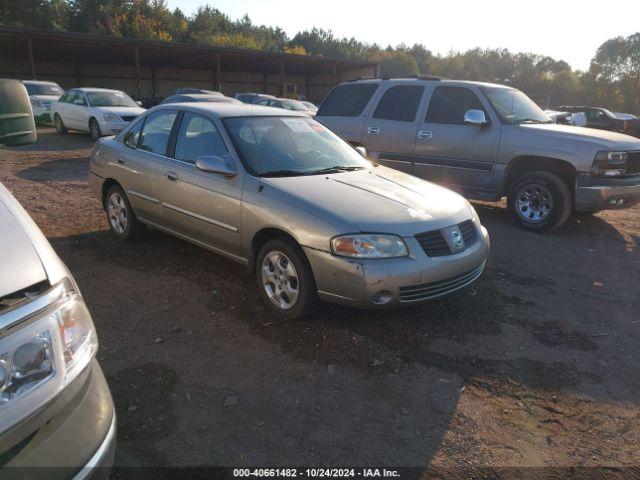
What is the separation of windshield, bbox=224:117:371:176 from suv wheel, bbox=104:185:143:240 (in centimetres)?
181

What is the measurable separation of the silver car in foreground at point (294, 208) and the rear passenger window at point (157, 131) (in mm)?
15

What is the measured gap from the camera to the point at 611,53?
6259 cm

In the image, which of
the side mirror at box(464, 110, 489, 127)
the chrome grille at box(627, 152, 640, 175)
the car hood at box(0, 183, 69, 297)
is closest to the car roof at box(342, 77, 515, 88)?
the side mirror at box(464, 110, 489, 127)

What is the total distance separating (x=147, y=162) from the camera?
5109 mm

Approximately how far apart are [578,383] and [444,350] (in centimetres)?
88

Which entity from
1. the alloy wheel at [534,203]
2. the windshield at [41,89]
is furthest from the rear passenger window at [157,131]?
the windshield at [41,89]

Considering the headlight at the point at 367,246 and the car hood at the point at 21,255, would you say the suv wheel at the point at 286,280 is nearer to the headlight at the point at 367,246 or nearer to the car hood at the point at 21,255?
the headlight at the point at 367,246

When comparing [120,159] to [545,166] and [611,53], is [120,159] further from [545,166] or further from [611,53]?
[611,53]

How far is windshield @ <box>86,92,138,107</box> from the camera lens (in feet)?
48.1

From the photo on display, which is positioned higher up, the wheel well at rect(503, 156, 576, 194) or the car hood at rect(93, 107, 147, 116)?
the wheel well at rect(503, 156, 576, 194)

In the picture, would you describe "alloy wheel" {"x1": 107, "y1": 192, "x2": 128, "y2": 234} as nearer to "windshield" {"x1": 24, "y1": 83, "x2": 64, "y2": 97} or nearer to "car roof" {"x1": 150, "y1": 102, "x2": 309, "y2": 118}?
"car roof" {"x1": 150, "y1": 102, "x2": 309, "y2": 118}

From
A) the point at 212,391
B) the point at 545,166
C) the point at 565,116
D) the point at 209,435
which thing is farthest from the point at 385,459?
the point at 565,116

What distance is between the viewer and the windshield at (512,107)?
709 centimetres

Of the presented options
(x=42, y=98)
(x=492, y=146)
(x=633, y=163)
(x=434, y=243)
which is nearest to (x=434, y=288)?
(x=434, y=243)
